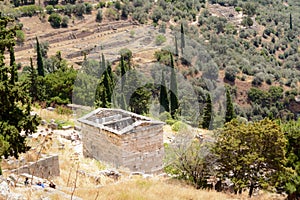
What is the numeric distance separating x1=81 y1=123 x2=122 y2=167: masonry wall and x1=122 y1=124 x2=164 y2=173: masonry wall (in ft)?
0.91

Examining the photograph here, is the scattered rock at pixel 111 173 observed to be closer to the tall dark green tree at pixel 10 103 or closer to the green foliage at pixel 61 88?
the tall dark green tree at pixel 10 103

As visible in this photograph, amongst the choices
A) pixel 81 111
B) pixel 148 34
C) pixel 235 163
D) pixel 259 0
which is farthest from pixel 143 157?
pixel 259 0

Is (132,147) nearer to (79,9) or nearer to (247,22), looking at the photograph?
(79,9)

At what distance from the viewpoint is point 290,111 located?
140 ft

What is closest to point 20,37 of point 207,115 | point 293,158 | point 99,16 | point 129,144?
point 99,16

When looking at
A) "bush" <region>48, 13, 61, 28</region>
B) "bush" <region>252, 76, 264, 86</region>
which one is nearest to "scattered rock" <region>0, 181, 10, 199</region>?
"bush" <region>252, 76, 264, 86</region>

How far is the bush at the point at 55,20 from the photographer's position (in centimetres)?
5235

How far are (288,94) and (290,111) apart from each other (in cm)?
224

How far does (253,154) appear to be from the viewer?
1279 centimetres

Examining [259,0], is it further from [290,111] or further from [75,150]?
[75,150]

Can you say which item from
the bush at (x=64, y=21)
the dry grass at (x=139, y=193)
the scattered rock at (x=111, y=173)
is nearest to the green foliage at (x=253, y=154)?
the dry grass at (x=139, y=193)

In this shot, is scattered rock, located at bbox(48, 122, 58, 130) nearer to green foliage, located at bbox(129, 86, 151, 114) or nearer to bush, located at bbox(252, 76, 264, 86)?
green foliage, located at bbox(129, 86, 151, 114)

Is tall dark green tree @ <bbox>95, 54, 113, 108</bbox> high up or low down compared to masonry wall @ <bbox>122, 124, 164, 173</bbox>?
down

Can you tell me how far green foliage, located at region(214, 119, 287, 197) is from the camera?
12.8m
